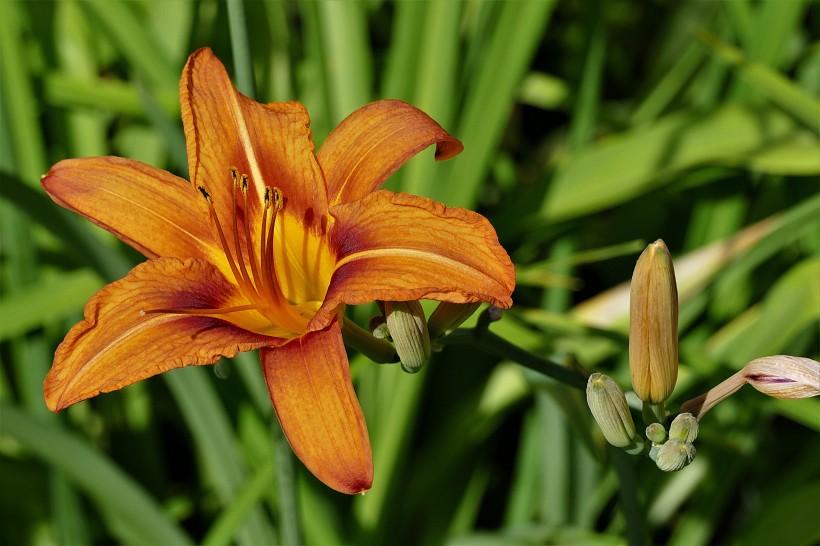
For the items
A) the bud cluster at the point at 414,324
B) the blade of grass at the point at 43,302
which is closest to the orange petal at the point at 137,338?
the bud cluster at the point at 414,324

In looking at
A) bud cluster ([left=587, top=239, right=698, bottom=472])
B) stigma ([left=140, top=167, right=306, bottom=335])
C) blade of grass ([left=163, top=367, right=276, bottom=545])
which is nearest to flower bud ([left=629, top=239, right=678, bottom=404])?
bud cluster ([left=587, top=239, right=698, bottom=472])

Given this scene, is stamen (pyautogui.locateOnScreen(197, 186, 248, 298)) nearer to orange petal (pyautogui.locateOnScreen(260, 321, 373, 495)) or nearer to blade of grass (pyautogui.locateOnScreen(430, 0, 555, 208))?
orange petal (pyautogui.locateOnScreen(260, 321, 373, 495))

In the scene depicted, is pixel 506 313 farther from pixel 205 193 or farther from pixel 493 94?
pixel 205 193

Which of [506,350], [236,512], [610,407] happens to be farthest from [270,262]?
[236,512]

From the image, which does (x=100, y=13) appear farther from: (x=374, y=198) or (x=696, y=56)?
(x=696, y=56)

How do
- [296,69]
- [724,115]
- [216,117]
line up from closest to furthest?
1. [216,117]
2. [724,115]
3. [296,69]

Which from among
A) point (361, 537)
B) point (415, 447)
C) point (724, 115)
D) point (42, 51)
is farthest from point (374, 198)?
point (42, 51)
